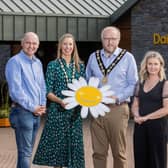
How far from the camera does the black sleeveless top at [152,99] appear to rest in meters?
6.15

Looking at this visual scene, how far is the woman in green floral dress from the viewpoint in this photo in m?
6.88

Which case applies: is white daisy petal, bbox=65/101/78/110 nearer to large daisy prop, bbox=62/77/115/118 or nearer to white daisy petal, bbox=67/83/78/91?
large daisy prop, bbox=62/77/115/118

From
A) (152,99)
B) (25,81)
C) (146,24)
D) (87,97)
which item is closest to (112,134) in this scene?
(87,97)

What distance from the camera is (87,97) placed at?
661cm

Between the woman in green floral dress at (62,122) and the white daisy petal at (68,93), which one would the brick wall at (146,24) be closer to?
the woman in green floral dress at (62,122)

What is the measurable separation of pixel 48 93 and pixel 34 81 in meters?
0.34

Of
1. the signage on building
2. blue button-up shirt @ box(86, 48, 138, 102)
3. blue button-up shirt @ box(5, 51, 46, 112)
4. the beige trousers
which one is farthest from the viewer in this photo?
the signage on building

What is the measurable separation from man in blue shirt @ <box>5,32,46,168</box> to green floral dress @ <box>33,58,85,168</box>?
0.27m

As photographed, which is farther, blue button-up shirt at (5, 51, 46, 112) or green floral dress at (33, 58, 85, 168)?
green floral dress at (33, 58, 85, 168)

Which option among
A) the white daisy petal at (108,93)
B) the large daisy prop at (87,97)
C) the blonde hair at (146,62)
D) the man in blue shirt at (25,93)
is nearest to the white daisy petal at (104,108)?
the large daisy prop at (87,97)

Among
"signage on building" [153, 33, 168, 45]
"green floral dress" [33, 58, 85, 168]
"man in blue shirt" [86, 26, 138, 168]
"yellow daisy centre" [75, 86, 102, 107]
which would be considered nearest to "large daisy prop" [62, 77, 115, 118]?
"yellow daisy centre" [75, 86, 102, 107]

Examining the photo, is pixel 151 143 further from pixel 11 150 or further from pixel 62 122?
pixel 11 150

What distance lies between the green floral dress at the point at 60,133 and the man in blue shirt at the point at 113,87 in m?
0.31

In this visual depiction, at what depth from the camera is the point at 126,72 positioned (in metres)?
6.62
